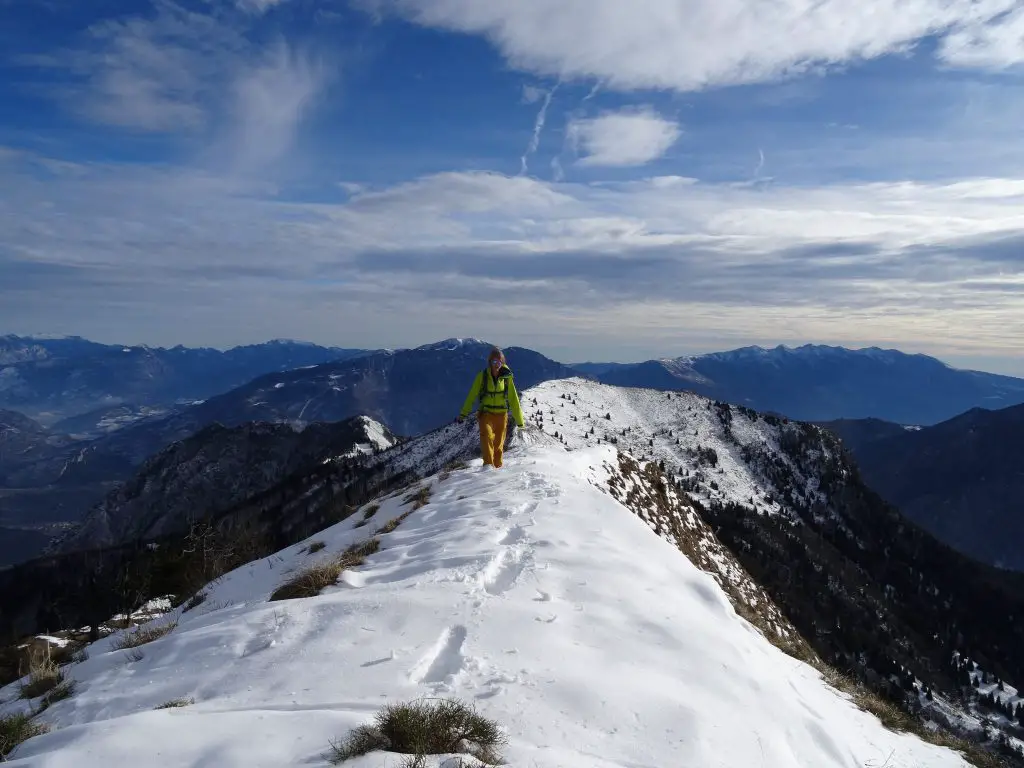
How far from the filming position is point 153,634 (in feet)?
26.5

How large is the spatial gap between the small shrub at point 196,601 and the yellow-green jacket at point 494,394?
7923 millimetres

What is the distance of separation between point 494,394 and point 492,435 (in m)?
1.59

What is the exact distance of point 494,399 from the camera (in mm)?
17172

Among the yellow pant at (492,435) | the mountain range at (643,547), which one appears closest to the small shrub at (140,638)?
the mountain range at (643,547)

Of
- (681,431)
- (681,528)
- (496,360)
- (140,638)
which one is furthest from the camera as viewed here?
(681,431)

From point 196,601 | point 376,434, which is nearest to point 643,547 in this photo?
point 196,601

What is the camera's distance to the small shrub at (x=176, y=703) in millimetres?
5188

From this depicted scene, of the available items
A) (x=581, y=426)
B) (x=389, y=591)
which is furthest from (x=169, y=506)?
(x=389, y=591)

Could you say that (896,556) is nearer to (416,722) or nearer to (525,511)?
(525,511)

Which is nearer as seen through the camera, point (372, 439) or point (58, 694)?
point (58, 694)

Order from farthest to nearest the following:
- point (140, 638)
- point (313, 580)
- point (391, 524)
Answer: point (391, 524) → point (313, 580) → point (140, 638)

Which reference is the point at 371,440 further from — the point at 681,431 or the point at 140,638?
the point at 140,638

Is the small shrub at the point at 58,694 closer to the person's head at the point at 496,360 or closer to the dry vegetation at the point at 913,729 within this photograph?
the dry vegetation at the point at 913,729

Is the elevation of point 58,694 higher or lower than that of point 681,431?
higher
